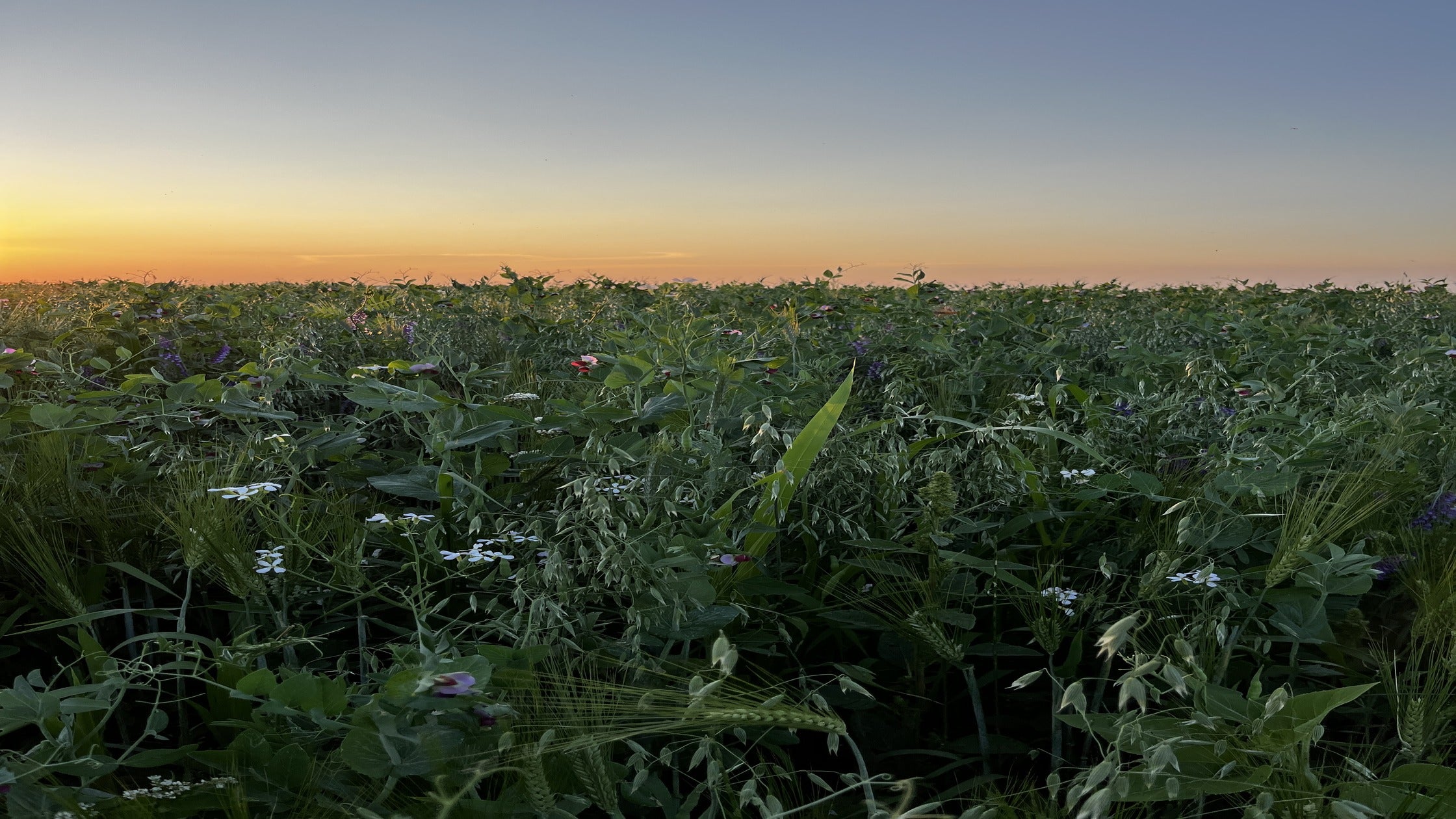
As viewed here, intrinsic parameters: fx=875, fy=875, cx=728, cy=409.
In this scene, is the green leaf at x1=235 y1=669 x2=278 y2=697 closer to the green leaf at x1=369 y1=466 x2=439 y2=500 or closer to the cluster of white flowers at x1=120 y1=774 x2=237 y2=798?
the cluster of white flowers at x1=120 y1=774 x2=237 y2=798

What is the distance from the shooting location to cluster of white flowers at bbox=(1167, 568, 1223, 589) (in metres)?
1.42

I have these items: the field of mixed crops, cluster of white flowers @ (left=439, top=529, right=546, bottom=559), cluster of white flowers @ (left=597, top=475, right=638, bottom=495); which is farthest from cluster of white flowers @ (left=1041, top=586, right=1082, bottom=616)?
cluster of white flowers @ (left=439, top=529, right=546, bottom=559)

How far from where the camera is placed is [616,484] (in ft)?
5.86

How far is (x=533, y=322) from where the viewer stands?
4.98 m

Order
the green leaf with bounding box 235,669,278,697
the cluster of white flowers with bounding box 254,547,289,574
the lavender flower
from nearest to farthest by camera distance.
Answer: the green leaf with bounding box 235,669,278,697
the cluster of white flowers with bounding box 254,547,289,574
the lavender flower

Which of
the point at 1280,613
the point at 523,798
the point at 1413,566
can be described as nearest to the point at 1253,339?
the point at 1413,566

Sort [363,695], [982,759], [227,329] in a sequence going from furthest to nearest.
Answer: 1. [227,329]
2. [982,759]
3. [363,695]

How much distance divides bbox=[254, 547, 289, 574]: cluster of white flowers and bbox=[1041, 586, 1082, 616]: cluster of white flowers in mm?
1350

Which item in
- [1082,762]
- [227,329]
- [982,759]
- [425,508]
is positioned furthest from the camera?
[227,329]

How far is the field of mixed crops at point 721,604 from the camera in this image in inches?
41.6

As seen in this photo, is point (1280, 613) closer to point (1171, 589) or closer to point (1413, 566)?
point (1171, 589)

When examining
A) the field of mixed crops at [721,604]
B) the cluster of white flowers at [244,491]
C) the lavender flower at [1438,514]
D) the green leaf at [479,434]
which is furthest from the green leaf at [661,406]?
the lavender flower at [1438,514]

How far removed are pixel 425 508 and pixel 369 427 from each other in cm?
50

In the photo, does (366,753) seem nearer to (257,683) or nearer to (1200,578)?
(257,683)
